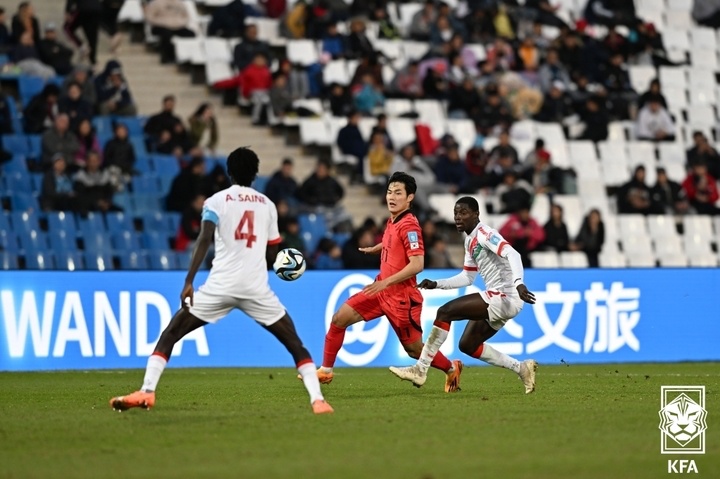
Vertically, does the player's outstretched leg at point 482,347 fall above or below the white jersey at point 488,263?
below

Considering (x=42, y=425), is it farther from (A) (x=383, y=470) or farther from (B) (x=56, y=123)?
(B) (x=56, y=123)

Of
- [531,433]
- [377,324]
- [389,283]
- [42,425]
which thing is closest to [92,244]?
[377,324]

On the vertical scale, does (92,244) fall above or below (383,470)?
above

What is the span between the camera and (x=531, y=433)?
1000cm

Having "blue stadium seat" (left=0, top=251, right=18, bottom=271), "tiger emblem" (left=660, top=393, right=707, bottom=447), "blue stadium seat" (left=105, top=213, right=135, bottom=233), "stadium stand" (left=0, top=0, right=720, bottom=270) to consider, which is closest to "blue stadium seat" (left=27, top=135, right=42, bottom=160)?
"stadium stand" (left=0, top=0, right=720, bottom=270)

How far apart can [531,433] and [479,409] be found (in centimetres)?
192

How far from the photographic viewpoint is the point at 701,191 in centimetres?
2717

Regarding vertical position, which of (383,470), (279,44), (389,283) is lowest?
(383,470)

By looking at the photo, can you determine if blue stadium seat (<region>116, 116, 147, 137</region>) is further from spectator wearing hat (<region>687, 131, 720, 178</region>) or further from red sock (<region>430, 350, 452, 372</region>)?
spectator wearing hat (<region>687, 131, 720, 178</region>)

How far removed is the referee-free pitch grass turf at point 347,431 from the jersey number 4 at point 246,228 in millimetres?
1419

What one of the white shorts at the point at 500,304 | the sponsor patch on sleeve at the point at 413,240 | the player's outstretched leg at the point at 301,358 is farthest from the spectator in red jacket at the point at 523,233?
the player's outstretched leg at the point at 301,358

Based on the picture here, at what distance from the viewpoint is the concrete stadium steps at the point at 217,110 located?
24.6m

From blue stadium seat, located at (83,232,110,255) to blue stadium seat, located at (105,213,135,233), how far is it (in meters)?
0.22

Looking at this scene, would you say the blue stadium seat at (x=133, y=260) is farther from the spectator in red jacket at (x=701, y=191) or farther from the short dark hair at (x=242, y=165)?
the spectator in red jacket at (x=701, y=191)
